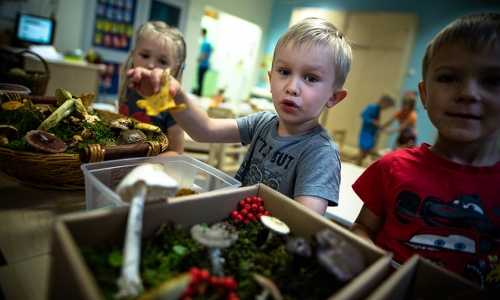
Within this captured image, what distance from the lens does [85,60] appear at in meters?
4.05

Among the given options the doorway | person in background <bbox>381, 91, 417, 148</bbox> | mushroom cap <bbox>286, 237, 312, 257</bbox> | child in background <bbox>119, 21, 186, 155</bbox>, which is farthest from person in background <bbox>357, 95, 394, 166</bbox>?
mushroom cap <bbox>286, 237, 312, 257</bbox>

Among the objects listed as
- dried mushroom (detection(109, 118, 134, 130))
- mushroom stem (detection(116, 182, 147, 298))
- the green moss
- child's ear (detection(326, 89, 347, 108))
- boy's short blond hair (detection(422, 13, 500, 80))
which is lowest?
the green moss

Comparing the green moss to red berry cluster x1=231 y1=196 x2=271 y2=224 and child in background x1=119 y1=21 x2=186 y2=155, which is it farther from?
child in background x1=119 y1=21 x2=186 y2=155

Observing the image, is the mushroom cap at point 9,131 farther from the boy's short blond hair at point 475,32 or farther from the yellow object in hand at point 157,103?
the boy's short blond hair at point 475,32

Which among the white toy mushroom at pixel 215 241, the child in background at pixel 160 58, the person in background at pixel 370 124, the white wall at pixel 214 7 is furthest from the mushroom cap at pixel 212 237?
the white wall at pixel 214 7

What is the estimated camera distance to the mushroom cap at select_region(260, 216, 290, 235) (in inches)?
19.5

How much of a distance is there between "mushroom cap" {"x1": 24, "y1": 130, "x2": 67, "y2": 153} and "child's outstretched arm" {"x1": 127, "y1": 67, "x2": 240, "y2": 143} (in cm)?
18

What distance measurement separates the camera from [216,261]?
17.2 inches

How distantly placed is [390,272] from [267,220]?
177mm

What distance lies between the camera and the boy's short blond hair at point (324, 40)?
0.79m

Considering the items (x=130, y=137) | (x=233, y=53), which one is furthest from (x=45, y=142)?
(x=233, y=53)

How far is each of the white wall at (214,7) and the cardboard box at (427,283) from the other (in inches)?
216

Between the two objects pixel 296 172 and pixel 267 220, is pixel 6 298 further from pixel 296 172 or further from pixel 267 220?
pixel 296 172

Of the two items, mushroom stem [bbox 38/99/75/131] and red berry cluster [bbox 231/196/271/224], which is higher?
mushroom stem [bbox 38/99/75/131]
